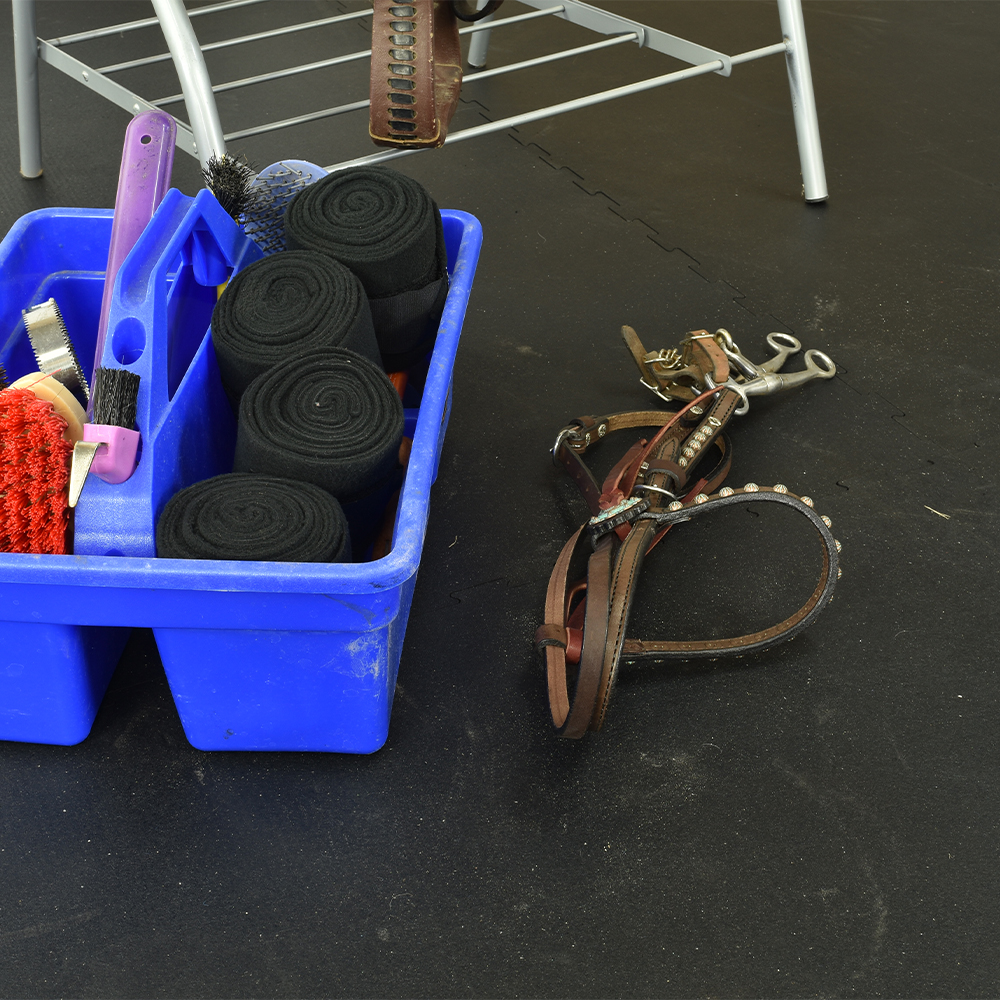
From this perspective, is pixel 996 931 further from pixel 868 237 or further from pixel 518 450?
pixel 868 237

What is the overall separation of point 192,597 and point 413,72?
2.05 feet

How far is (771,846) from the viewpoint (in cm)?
81

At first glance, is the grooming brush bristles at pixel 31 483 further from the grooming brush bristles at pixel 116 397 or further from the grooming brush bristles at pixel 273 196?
the grooming brush bristles at pixel 273 196

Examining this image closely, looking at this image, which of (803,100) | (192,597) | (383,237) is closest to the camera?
(192,597)

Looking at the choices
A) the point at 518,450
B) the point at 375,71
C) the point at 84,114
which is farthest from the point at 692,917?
the point at 84,114

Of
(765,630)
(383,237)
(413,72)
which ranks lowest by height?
(765,630)

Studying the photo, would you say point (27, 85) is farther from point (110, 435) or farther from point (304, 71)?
point (110, 435)

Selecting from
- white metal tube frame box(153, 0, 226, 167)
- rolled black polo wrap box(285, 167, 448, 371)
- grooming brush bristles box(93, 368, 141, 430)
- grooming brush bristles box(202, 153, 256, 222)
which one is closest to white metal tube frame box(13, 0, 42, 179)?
white metal tube frame box(153, 0, 226, 167)

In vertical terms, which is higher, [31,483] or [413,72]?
[413,72]

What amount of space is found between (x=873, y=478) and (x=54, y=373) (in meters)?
0.93

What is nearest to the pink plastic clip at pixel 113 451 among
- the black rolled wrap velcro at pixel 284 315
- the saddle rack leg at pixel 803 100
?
the black rolled wrap velcro at pixel 284 315

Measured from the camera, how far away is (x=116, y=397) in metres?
0.76

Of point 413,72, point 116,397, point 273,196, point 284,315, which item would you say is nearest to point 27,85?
point 273,196

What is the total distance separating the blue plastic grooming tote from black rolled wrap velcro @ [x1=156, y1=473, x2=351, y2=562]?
0.03 m
